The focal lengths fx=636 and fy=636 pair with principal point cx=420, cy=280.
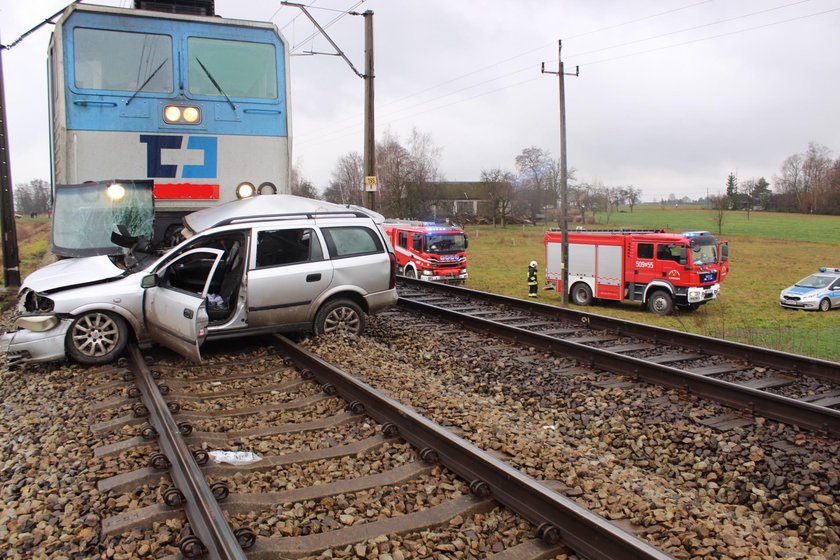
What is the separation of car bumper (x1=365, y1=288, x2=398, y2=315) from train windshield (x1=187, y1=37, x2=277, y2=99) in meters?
3.51

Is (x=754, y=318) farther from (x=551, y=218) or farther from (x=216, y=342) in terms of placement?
(x=551, y=218)

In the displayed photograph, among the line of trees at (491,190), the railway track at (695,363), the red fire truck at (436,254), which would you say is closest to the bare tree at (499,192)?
the line of trees at (491,190)

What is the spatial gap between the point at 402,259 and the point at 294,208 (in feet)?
54.4

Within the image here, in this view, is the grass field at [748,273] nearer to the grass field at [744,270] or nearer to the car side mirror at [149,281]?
the grass field at [744,270]

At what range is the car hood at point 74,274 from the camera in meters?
7.52

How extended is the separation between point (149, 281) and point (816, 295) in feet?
72.7

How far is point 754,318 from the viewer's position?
19641 mm

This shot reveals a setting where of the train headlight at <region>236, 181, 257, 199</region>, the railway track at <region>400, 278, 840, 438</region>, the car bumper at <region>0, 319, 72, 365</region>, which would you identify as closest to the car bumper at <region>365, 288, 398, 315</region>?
the railway track at <region>400, 278, 840, 438</region>

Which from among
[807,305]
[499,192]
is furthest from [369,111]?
[499,192]

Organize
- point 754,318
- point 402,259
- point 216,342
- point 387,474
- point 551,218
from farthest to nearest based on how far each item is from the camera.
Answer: point 551,218
point 402,259
point 754,318
point 216,342
point 387,474

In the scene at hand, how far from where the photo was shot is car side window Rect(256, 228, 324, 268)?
8.37 meters

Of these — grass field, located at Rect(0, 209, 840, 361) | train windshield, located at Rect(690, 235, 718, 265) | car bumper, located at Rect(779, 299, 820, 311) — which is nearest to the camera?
grass field, located at Rect(0, 209, 840, 361)

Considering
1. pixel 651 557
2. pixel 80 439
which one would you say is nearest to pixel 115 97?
pixel 80 439

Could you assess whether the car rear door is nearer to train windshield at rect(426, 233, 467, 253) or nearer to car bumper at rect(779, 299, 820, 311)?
train windshield at rect(426, 233, 467, 253)
